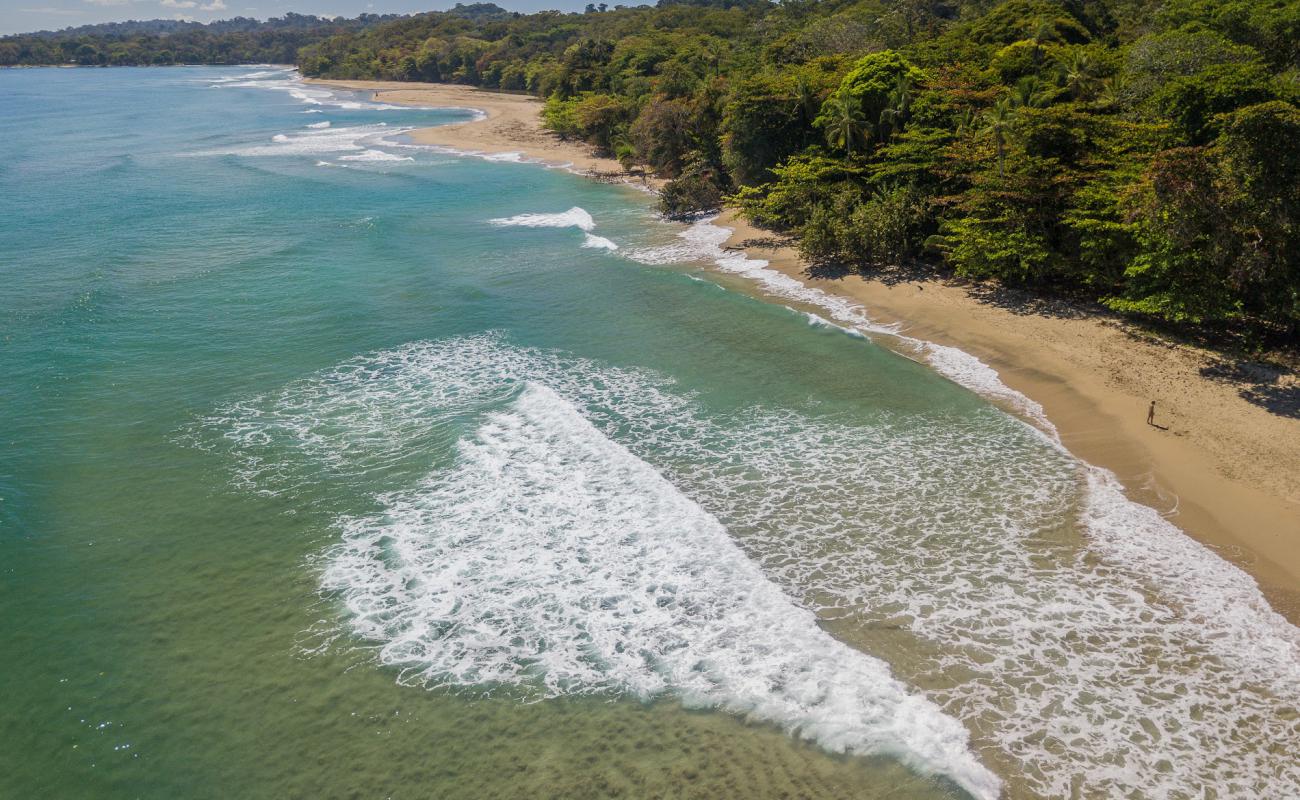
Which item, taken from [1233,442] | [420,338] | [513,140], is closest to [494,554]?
[420,338]

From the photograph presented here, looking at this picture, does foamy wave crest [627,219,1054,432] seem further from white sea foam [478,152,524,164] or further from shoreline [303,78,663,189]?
white sea foam [478,152,524,164]

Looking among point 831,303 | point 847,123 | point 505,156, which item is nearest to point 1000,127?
point 847,123

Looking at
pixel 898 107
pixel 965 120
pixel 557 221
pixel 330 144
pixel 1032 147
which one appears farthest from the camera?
pixel 330 144

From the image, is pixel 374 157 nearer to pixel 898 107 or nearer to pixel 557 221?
pixel 557 221

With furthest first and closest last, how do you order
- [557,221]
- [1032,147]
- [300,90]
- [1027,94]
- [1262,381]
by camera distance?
1. [300,90]
2. [557,221]
3. [1027,94]
4. [1032,147]
5. [1262,381]

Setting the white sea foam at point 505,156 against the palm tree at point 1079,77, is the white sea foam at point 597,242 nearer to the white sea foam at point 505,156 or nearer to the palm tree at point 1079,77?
the palm tree at point 1079,77

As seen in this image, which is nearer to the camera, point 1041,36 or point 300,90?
point 1041,36

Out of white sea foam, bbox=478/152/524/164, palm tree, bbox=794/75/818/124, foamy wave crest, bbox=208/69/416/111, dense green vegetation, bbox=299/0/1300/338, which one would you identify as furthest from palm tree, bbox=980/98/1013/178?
foamy wave crest, bbox=208/69/416/111
